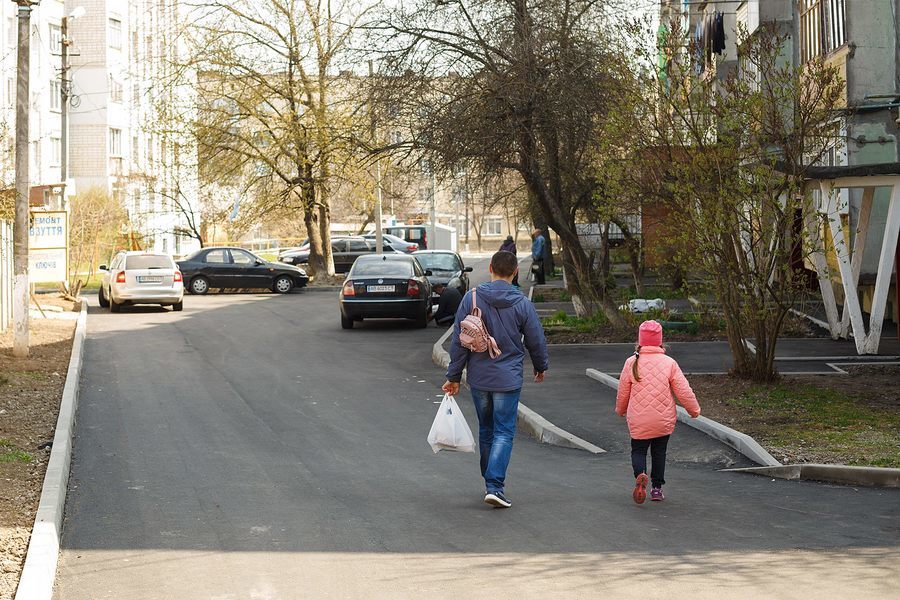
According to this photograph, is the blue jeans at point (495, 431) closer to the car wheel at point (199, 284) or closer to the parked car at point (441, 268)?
the parked car at point (441, 268)

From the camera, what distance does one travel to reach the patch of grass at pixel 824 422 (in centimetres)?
1045

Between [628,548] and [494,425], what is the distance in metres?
1.77

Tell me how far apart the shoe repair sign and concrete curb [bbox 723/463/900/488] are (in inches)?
818

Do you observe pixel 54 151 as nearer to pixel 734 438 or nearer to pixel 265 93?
pixel 265 93

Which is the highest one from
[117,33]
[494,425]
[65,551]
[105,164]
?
[117,33]

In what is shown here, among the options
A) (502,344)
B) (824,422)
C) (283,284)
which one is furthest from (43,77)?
(502,344)

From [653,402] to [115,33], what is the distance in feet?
199

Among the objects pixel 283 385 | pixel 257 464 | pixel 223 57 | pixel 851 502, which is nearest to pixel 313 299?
pixel 223 57

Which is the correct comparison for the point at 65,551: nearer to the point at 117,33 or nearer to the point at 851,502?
the point at 851,502

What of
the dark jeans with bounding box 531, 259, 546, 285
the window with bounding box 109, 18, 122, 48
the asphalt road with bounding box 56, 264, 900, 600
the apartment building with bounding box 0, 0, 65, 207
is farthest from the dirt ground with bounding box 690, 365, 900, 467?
the window with bounding box 109, 18, 122, 48

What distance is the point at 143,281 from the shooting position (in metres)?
29.3

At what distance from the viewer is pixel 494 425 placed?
8.55m

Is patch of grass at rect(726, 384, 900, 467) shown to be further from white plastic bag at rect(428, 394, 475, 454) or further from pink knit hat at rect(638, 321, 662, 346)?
white plastic bag at rect(428, 394, 475, 454)

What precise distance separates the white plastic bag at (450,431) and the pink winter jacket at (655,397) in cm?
116
